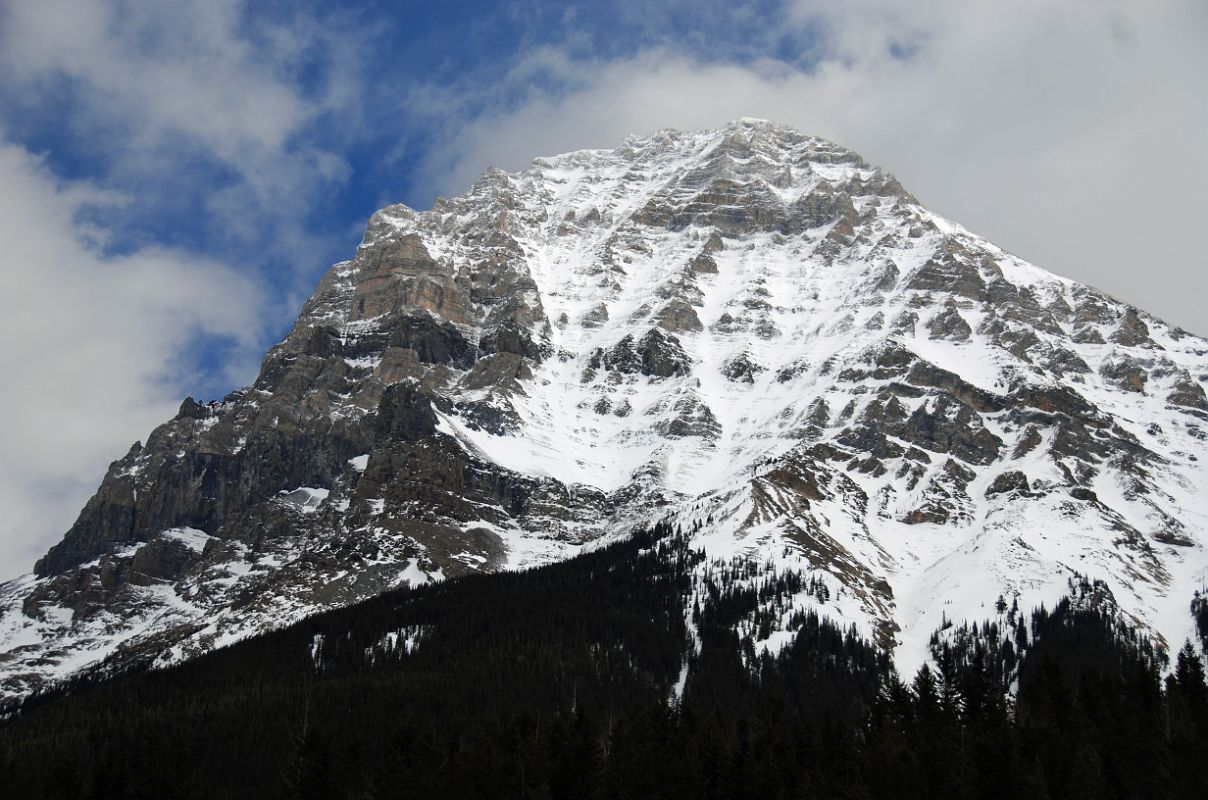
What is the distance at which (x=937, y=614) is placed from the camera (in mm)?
189125

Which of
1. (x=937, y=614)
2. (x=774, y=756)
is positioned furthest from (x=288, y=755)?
(x=937, y=614)

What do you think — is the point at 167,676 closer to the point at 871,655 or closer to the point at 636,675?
the point at 636,675

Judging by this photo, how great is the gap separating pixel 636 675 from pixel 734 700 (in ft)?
42.5

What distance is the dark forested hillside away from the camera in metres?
97.0

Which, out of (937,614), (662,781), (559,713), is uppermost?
(937,614)

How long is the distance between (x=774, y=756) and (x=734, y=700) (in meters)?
50.5

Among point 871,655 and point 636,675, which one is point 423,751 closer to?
point 636,675

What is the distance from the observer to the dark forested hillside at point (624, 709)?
9700cm

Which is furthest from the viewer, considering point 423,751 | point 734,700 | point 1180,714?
point 734,700

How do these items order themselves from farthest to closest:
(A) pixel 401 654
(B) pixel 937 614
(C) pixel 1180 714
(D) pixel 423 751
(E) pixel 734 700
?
(B) pixel 937 614, (A) pixel 401 654, (E) pixel 734 700, (D) pixel 423 751, (C) pixel 1180 714

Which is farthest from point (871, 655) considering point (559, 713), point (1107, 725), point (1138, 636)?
point (1107, 725)

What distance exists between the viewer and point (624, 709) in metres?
144

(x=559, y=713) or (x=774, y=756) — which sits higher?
(x=559, y=713)

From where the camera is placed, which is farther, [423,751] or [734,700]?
[734,700]
